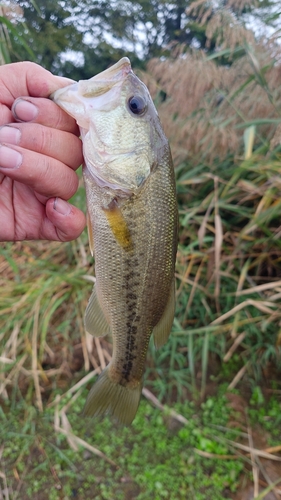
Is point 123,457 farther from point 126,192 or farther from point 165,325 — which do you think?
point 126,192

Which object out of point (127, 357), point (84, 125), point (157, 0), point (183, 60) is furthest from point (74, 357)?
point (157, 0)

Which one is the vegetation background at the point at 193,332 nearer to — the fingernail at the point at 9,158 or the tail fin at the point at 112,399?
the tail fin at the point at 112,399

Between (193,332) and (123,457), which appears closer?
(123,457)

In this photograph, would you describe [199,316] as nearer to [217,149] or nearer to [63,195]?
[217,149]

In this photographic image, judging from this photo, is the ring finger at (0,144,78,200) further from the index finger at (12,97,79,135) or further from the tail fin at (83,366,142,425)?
the tail fin at (83,366,142,425)

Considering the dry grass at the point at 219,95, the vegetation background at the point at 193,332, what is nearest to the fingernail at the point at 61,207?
the vegetation background at the point at 193,332

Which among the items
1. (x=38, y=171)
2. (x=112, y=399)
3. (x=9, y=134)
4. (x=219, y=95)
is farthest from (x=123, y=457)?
(x=219, y=95)

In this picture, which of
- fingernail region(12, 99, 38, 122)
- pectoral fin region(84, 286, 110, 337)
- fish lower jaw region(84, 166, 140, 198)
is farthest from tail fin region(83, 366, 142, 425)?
fingernail region(12, 99, 38, 122)
